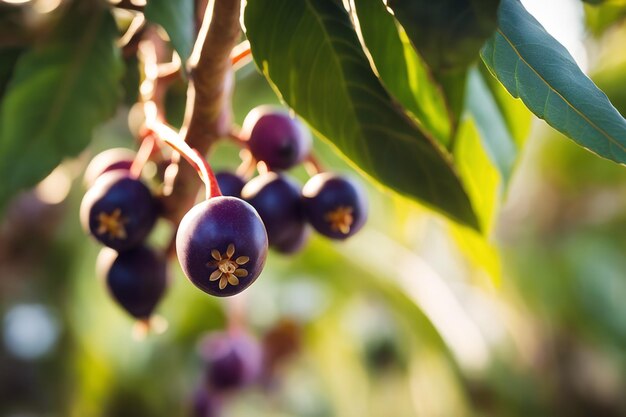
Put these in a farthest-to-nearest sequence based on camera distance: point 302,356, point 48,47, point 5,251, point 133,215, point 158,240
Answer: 1. point 302,356
2. point 5,251
3. point 158,240
4. point 48,47
5. point 133,215

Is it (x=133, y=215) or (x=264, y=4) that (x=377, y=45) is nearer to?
(x=264, y=4)

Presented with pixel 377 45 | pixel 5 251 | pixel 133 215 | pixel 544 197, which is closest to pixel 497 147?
pixel 377 45

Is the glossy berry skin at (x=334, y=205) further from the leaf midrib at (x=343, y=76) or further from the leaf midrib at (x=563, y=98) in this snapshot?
the leaf midrib at (x=563, y=98)

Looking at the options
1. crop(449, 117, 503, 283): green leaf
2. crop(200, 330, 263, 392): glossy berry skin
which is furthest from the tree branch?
crop(200, 330, 263, 392): glossy berry skin

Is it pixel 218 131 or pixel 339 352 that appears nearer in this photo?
pixel 218 131

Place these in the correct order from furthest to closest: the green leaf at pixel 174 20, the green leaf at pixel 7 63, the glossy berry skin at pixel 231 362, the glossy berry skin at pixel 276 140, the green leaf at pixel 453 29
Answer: the glossy berry skin at pixel 231 362
the green leaf at pixel 7 63
the glossy berry skin at pixel 276 140
the green leaf at pixel 174 20
the green leaf at pixel 453 29

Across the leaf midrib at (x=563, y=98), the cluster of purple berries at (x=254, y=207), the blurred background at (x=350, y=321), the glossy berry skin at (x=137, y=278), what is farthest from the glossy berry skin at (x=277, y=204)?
the blurred background at (x=350, y=321)
